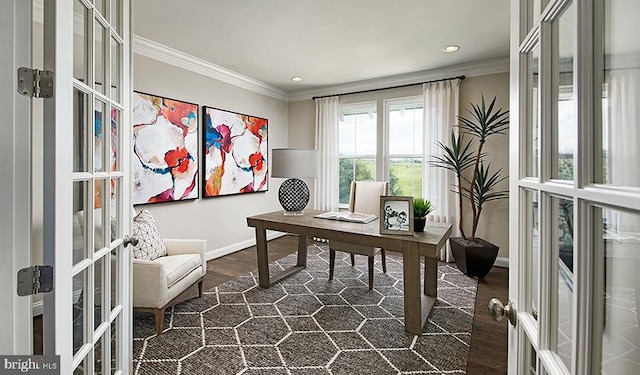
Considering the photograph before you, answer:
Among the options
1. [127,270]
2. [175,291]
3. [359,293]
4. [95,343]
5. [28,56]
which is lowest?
[359,293]

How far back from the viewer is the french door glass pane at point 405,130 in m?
4.15

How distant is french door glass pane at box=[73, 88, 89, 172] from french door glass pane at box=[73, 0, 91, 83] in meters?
0.06

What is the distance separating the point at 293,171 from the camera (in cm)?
297

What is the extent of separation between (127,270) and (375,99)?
3.81 metres

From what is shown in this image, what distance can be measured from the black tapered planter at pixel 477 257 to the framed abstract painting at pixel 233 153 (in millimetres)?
2889

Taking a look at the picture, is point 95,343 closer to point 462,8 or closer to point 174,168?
point 174,168

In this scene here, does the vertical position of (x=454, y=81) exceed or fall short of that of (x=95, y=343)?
it exceeds it

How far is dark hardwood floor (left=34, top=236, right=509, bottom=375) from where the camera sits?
5.90 ft

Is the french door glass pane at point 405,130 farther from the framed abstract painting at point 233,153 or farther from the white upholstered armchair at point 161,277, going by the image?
the white upholstered armchair at point 161,277

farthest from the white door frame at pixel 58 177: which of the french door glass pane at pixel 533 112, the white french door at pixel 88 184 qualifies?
the french door glass pane at pixel 533 112

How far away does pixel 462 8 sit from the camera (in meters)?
2.37

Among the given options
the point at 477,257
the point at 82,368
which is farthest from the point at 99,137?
the point at 477,257

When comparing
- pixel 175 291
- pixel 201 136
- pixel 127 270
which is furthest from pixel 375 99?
pixel 127 270

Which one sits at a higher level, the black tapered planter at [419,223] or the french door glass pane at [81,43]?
the french door glass pane at [81,43]
